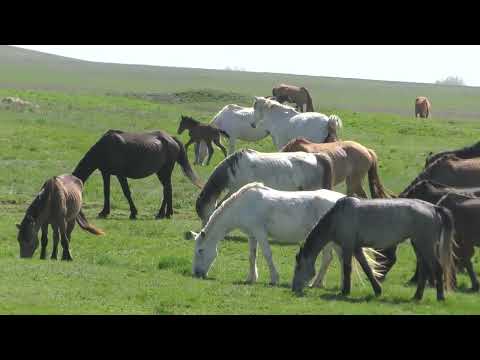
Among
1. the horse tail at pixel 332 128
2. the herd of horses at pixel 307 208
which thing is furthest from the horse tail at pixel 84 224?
the horse tail at pixel 332 128

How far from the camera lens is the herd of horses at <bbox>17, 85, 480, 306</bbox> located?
11.7 metres

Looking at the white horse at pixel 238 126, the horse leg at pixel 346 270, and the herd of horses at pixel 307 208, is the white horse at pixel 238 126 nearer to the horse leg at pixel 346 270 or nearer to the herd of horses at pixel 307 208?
the herd of horses at pixel 307 208

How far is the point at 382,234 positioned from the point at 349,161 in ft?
20.8

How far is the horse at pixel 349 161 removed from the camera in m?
17.5

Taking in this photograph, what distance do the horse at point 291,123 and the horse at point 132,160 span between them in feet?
10.1

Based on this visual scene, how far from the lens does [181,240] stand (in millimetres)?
16641

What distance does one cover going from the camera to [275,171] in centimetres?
1585

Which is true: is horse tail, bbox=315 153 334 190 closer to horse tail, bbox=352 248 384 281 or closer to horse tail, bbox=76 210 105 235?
horse tail, bbox=352 248 384 281

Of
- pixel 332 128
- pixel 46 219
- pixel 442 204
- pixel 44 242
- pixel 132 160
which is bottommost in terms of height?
pixel 44 242

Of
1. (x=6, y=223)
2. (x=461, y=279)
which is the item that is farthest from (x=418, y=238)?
(x=6, y=223)

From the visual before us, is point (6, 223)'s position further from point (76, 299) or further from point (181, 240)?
point (76, 299)

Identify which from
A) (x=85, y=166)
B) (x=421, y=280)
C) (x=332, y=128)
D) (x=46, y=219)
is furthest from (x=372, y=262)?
(x=332, y=128)

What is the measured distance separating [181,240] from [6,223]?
3603 mm

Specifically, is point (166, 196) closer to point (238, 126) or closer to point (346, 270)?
point (238, 126)
